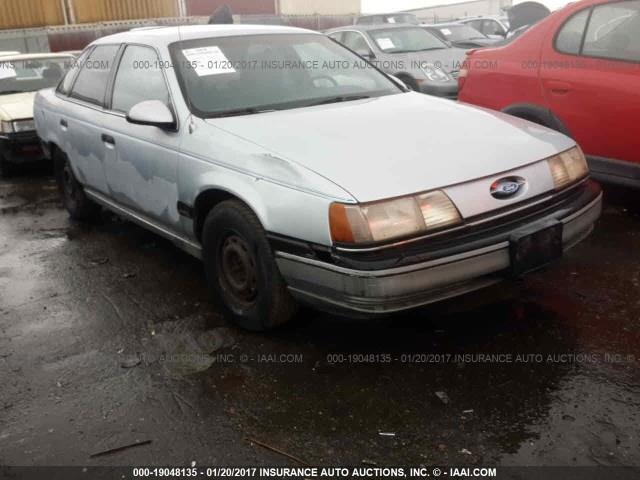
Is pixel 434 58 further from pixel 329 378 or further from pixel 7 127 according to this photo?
pixel 329 378

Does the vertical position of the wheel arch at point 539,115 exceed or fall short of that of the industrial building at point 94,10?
it falls short

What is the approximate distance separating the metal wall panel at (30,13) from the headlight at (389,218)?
1931 centimetres

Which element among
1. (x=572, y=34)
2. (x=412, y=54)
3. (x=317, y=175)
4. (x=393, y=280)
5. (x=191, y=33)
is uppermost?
(x=191, y=33)

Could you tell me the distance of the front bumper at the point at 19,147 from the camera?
6.80 meters

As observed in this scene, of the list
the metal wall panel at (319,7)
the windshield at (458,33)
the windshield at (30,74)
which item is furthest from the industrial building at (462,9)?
the windshield at (30,74)

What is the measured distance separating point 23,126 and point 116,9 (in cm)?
1462

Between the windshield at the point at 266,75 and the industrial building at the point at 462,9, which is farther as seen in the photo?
the industrial building at the point at 462,9

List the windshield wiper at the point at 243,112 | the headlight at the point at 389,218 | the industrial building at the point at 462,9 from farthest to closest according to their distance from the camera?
the industrial building at the point at 462,9 < the windshield wiper at the point at 243,112 < the headlight at the point at 389,218

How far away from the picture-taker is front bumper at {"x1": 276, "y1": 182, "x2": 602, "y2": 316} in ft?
8.11

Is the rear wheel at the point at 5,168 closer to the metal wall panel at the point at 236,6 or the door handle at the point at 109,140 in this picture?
the door handle at the point at 109,140

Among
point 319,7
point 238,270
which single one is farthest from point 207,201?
point 319,7

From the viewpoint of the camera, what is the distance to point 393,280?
8.07 ft

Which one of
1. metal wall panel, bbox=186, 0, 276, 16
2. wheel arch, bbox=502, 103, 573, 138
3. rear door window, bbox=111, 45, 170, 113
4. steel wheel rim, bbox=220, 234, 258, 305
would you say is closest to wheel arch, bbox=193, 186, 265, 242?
steel wheel rim, bbox=220, 234, 258, 305

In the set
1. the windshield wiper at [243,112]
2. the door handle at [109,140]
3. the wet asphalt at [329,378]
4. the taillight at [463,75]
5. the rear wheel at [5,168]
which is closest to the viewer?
the wet asphalt at [329,378]
